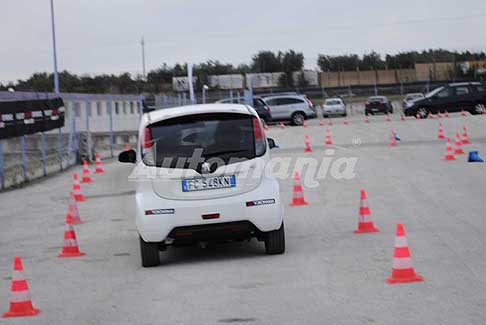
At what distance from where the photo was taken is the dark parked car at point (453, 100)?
151 feet

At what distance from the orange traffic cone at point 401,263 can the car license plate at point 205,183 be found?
2.46 metres

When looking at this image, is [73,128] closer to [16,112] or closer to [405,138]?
[16,112]

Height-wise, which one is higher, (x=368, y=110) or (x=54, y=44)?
(x=54, y=44)

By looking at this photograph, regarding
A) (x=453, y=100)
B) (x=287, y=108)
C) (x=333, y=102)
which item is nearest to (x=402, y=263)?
(x=453, y=100)

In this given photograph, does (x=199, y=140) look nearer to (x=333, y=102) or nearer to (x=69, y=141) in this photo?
(x=69, y=141)

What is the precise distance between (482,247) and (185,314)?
175 inches

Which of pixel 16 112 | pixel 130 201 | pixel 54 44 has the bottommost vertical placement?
pixel 130 201

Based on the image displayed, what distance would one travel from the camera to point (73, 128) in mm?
29828

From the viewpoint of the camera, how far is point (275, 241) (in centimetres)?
1083

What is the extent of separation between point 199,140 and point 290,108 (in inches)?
1532

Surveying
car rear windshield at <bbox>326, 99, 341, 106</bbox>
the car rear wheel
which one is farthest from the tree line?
the car rear wheel

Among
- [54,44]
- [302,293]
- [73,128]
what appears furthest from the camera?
[54,44]

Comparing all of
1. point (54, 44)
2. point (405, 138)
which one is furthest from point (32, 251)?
point (54, 44)

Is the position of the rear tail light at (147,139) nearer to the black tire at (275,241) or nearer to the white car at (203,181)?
the white car at (203,181)
